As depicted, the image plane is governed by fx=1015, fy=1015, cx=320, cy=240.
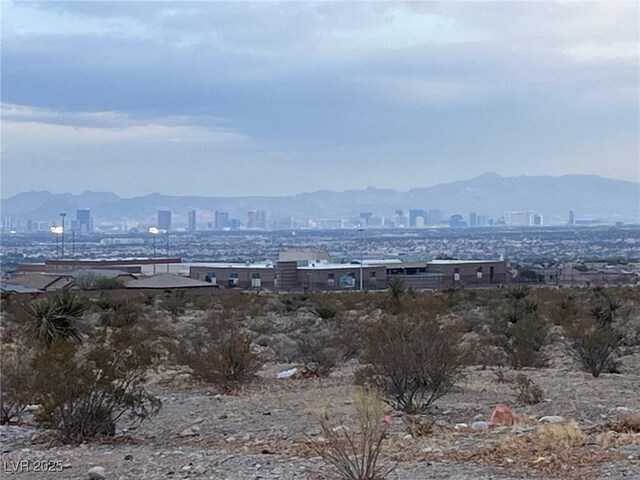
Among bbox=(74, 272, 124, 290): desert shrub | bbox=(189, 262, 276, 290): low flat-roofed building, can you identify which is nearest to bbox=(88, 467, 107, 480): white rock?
bbox=(74, 272, 124, 290): desert shrub

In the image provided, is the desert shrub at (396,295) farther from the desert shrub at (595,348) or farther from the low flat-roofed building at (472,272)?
the low flat-roofed building at (472,272)

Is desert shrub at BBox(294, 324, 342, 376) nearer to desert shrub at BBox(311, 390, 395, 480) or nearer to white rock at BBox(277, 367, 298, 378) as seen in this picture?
white rock at BBox(277, 367, 298, 378)

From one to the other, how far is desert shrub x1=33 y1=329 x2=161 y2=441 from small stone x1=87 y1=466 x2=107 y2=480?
2127 mm

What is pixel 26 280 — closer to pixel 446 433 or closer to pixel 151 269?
pixel 151 269

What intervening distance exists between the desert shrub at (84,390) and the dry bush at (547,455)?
4.43 metres

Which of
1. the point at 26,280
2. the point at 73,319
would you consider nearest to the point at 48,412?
the point at 73,319

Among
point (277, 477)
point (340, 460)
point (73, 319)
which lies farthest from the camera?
point (73, 319)

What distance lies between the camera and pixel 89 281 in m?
57.5

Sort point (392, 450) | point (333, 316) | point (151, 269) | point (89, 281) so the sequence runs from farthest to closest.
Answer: point (151, 269)
point (89, 281)
point (333, 316)
point (392, 450)

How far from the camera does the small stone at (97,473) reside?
382 inches

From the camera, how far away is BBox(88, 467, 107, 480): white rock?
9.70m

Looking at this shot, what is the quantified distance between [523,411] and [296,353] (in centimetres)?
866

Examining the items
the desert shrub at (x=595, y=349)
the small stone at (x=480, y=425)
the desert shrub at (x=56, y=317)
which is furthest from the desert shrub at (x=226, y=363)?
the desert shrub at (x=595, y=349)

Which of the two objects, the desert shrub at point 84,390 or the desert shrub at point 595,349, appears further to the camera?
the desert shrub at point 595,349
